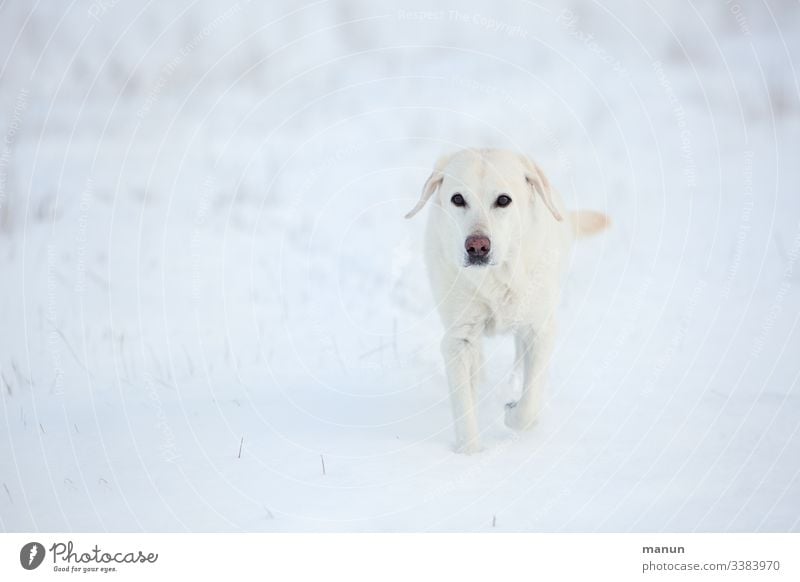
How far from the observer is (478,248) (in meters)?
4.23

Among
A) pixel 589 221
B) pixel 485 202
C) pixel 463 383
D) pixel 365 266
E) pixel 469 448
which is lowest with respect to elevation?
pixel 469 448

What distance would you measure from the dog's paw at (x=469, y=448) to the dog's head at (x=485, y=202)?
0.83 m

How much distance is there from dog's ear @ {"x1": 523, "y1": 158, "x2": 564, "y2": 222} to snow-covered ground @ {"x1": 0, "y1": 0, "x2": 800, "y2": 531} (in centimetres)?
108

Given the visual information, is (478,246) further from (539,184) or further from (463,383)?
(463,383)

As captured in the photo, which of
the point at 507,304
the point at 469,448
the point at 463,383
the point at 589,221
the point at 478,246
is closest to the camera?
the point at 478,246

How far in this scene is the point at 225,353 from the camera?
5.99m

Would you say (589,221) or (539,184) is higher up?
(589,221)

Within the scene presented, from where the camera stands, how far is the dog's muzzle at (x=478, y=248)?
4227mm

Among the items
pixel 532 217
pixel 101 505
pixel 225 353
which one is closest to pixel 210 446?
pixel 101 505

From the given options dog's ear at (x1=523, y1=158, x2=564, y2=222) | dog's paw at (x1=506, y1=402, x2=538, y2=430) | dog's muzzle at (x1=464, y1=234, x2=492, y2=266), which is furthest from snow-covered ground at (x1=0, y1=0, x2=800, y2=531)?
dog's ear at (x1=523, y1=158, x2=564, y2=222)

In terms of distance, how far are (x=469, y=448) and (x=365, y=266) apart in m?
3.31

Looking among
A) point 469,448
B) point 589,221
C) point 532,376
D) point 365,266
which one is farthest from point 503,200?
point 365,266
